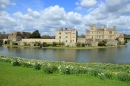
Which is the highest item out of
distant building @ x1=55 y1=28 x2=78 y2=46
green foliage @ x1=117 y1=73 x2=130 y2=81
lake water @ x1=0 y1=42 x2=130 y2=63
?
distant building @ x1=55 y1=28 x2=78 y2=46

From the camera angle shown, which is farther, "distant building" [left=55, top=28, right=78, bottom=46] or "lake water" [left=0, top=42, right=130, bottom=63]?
"distant building" [left=55, top=28, right=78, bottom=46]

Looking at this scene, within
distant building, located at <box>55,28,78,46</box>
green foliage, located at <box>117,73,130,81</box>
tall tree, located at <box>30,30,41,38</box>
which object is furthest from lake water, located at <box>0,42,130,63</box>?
tall tree, located at <box>30,30,41,38</box>

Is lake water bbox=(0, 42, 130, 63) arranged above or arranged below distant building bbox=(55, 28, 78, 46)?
below

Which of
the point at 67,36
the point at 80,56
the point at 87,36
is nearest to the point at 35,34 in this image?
the point at 67,36

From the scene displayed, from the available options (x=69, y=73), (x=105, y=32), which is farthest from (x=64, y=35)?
(x=69, y=73)

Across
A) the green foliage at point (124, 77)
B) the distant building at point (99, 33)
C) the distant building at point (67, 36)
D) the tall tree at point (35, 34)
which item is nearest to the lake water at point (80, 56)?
the green foliage at point (124, 77)

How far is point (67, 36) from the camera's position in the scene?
61906 mm

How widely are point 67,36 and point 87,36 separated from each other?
1471 cm

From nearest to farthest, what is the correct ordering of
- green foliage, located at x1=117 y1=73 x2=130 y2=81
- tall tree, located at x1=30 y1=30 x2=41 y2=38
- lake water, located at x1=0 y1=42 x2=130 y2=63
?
green foliage, located at x1=117 y1=73 x2=130 y2=81 → lake water, located at x1=0 y1=42 x2=130 y2=63 → tall tree, located at x1=30 y1=30 x2=41 y2=38

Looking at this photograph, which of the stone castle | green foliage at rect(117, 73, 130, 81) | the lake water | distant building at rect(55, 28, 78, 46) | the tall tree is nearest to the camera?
green foliage at rect(117, 73, 130, 81)

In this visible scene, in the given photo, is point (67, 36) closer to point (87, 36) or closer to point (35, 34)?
point (87, 36)

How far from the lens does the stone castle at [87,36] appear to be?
6156cm

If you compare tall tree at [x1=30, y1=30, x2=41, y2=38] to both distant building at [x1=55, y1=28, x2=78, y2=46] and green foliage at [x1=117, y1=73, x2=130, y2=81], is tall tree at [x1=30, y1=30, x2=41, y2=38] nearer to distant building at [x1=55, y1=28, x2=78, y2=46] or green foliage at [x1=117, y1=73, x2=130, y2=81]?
distant building at [x1=55, y1=28, x2=78, y2=46]

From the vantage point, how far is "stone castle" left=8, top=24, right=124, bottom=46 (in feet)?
202
